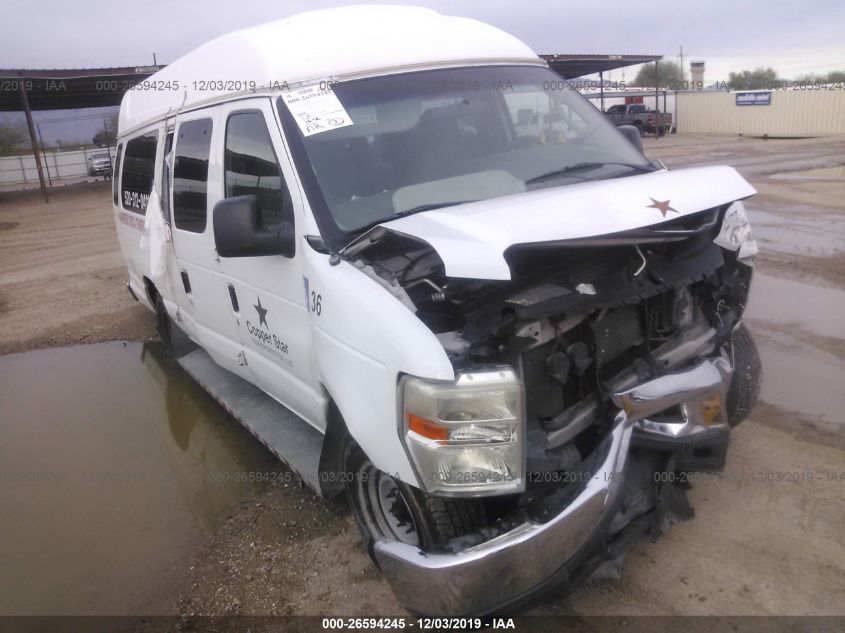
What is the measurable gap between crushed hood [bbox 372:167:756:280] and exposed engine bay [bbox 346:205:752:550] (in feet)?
0.18

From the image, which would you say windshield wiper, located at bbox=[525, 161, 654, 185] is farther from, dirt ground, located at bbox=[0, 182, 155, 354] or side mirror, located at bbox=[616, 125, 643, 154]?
dirt ground, located at bbox=[0, 182, 155, 354]

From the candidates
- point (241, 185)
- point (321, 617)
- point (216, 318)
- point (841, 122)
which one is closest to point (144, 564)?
point (321, 617)

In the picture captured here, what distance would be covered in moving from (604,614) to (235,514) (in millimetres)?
2072

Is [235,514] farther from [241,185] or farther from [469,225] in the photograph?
[469,225]

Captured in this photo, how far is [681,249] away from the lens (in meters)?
2.82

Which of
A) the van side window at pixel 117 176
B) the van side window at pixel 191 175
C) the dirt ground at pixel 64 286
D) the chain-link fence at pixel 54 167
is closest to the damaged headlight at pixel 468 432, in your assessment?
the van side window at pixel 191 175

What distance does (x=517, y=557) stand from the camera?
226cm

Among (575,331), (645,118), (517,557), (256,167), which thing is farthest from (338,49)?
(645,118)

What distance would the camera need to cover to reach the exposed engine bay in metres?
2.42

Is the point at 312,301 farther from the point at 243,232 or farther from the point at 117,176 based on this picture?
the point at 117,176


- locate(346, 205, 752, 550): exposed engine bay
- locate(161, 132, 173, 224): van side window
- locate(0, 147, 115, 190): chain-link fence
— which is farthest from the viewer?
locate(0, 147, 115, 190): chain-link fence

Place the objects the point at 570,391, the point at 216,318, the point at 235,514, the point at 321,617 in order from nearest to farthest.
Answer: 1. the point at 570,391
2. the point at 321,617
3. the point at 235,514
4. the point at 216,318

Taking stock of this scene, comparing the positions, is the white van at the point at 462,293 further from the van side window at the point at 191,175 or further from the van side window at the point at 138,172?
the van side window at the point at 138,172

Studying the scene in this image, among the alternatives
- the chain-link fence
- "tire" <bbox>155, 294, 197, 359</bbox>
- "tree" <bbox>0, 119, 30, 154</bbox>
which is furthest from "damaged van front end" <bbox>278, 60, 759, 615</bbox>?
"tree" <bbox>0, 119, 30, 154</bbox>
